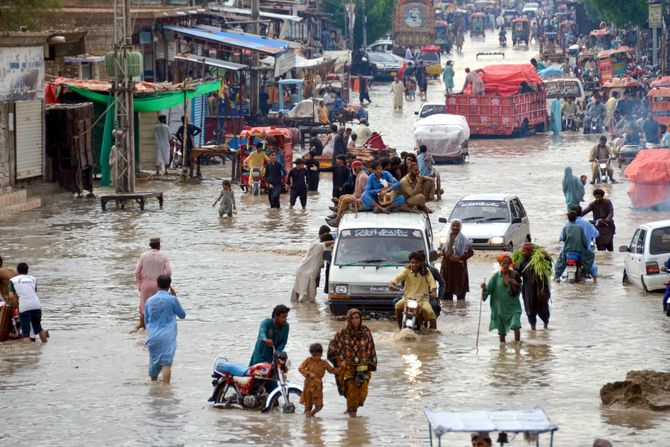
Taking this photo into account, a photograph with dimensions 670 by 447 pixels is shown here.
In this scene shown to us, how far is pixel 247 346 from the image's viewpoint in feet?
62.1

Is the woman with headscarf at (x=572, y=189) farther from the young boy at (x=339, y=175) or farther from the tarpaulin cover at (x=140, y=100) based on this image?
the tarpaulin cover at (x=140, y=100)

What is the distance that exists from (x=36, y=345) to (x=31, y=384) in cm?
235

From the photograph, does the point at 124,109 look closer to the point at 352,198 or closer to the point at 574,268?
the point at 352,198

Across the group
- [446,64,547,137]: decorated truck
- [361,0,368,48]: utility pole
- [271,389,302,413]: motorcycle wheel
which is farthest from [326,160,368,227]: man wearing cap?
[361,0,368,48]: utility pole

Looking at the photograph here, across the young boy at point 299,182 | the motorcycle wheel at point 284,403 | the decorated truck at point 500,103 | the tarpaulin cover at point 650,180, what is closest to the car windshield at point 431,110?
the decorated truck at point 500,103

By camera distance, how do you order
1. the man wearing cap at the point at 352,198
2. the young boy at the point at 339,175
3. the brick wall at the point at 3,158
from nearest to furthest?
1. the man wearing cap at the point at 352,198
2. the young boy at the point at 339,175
3. the brick wall at the point at 3,158

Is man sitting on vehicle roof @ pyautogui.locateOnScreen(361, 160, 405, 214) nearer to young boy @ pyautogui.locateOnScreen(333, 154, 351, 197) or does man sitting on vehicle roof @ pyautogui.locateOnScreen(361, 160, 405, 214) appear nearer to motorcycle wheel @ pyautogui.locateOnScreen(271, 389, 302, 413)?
motorcycle wheel @ pyautogui.locateOnScreen(271, 389, 302, 413)

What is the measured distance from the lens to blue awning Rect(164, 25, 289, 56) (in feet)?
156

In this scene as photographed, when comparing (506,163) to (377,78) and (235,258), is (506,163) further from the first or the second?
(377,78)

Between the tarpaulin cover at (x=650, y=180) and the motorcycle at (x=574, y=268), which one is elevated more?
the tarpaulin cover at (x=650, y=180)

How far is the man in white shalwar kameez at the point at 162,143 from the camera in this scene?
38.3m

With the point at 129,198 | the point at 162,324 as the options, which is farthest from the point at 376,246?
the point at 129,198

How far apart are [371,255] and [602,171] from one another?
57.4 feet

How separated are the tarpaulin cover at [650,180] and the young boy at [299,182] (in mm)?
6523
